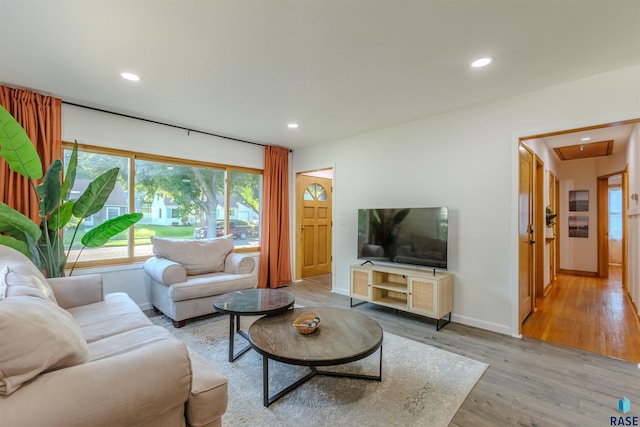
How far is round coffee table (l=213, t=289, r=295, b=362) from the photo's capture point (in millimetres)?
2371

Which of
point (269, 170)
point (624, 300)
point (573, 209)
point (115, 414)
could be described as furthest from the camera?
point (573, 209)

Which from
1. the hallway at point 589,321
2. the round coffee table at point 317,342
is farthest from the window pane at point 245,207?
the hallway at point 589,321

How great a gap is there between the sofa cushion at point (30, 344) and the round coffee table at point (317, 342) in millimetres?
980

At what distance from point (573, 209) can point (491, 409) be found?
639 cm

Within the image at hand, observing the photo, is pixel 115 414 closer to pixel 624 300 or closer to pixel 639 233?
pixel 639 233

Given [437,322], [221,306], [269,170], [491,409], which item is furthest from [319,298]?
[491,409]

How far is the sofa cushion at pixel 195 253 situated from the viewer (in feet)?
11.6

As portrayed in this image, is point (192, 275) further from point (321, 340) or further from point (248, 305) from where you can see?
point (321, 340)

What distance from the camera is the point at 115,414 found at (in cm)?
98

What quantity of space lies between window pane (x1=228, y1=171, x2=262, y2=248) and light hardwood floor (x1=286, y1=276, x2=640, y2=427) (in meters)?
2.88

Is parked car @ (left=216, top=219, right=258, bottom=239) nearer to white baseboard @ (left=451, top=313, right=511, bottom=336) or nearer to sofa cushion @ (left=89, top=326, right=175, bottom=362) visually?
sofa cushion @ (left=89, top=326, right=175, bottom=362)

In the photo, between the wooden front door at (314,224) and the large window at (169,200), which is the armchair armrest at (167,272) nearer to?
the large window at (169,200)

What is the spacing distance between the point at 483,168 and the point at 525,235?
90cm

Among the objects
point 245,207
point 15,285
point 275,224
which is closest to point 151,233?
point 245,207
